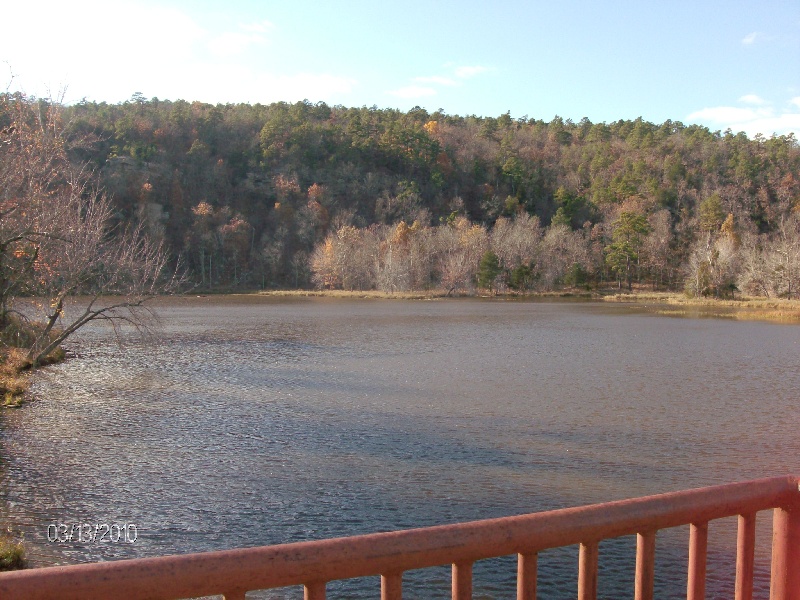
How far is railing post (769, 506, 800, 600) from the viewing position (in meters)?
3.14

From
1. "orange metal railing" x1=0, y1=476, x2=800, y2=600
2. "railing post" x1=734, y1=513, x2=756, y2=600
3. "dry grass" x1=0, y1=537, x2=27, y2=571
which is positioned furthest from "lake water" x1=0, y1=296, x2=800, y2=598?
"orange metal railing" x1=0, y1=476, x2=800, y2=600

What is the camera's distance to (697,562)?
3.20 metres

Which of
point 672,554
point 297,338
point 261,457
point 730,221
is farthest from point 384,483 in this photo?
point 730,221

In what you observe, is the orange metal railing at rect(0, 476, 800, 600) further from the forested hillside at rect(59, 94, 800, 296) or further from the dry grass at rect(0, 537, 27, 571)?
the forested hillside at rect(59, 94, 800, 296)

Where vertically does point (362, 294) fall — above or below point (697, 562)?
below

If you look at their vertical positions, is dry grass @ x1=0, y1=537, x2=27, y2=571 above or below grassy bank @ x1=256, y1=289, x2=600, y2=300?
below

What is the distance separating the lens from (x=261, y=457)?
13508 millimetres

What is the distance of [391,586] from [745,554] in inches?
73.5

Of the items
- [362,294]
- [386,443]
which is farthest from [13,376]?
[362,294]

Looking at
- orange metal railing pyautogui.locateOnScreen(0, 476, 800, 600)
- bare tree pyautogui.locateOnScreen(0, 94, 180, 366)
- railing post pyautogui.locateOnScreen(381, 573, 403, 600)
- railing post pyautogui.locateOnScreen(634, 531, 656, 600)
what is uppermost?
bare tree pyautogui.locateOnScreen(0, 94, 180, 366)

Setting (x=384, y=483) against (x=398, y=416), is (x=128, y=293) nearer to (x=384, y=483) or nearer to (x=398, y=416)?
(x=398, y=416)

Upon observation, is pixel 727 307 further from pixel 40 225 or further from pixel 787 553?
pixel 787 553
